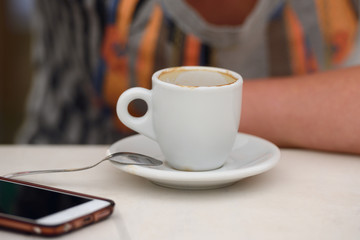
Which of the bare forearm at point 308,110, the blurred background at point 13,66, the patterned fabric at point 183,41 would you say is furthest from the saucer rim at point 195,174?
the blurred background at point 13,66

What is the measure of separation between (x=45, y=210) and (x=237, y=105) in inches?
9.4

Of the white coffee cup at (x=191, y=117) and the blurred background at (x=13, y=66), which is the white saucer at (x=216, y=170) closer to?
the white coffee cup at (x=191, y=117)

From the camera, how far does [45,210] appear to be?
0.48 meters

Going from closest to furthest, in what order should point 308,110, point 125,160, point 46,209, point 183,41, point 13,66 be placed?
point 46,209
point 125,160
point 308,110
point 183,41
point 13,66

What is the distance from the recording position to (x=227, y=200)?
57 cm

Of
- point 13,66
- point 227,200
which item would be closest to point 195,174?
point 227,200

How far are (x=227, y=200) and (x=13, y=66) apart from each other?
1.76 m

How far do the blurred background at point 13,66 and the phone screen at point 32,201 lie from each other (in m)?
1.63

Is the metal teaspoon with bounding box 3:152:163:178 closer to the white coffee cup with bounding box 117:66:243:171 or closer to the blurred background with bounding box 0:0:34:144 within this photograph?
the white coffee cup with bounding box 117:66:243:171

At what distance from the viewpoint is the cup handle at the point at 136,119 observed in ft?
2.01

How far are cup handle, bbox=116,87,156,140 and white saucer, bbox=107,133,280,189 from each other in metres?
0.04

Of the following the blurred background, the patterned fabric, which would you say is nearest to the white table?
the patterned fabric

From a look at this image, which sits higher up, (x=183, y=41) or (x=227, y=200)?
(x=183, y=41)

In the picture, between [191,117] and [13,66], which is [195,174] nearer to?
[191,117]
